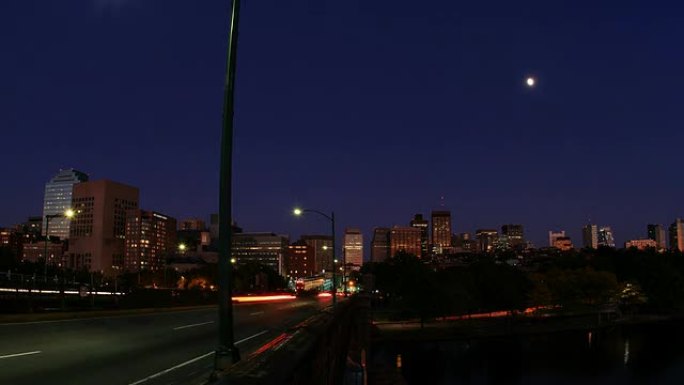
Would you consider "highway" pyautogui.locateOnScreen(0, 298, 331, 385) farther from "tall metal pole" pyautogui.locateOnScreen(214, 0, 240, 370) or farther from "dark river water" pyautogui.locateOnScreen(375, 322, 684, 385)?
"dark river water" pyautogui.locateOnScreen(375, 322, 684, 385)

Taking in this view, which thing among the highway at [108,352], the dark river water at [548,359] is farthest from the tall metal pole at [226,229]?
the dark river water at [548,359]

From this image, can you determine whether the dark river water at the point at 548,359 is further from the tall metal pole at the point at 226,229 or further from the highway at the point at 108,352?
the tall metal pole at the point at 226,229

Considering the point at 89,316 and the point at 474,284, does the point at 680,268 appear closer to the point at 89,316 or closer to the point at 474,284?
the point at 474,284

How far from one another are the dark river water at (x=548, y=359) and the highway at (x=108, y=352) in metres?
73.6

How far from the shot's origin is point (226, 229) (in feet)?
30.5


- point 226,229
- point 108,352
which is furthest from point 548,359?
point 226,229

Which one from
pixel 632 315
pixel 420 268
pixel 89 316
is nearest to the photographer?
pixel 89 316

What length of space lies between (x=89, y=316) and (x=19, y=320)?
584 cm

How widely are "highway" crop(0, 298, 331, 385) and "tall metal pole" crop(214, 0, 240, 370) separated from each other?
2.18 m

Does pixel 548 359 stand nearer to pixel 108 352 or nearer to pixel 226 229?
pixel 108 352

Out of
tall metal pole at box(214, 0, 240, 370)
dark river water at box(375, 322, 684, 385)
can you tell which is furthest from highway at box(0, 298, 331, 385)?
dark river water at box(375, 322, 684, 385)

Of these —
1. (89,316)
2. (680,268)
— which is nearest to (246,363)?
(89,316)

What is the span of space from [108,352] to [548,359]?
101107 millimetres

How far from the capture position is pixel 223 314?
9.07 metres
